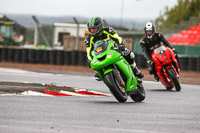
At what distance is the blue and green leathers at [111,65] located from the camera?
9.83m

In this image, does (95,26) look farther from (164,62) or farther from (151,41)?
(151,41)

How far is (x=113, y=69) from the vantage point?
9883 millimetres

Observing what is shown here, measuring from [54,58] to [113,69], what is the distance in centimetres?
1737

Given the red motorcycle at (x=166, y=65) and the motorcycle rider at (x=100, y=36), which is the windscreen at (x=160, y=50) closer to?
the red motorcycle at (x=166, y=65)

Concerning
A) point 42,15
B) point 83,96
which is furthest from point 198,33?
point 83,96

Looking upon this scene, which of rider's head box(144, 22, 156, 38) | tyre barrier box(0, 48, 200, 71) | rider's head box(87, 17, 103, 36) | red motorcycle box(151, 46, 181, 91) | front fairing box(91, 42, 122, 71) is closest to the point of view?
front fairing box(91, 42, 122, 71)

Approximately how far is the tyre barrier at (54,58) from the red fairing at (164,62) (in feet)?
38.0

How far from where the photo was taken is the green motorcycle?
9781 millimetres

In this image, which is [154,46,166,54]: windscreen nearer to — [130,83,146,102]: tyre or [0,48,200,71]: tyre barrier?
[130,83,146,102]: tyre

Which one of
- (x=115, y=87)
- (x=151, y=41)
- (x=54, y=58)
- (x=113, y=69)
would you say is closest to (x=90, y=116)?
(x=115, y=87)

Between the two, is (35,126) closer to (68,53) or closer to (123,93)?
(123,93)

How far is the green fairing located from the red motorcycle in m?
4.38

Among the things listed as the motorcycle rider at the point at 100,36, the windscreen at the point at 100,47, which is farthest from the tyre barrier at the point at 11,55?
the windscreen at the point at 100,47

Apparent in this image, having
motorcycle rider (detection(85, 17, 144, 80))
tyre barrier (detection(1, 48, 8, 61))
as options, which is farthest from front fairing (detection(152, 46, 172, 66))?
tyre barrier (detection(1, 48, 8, 61))
